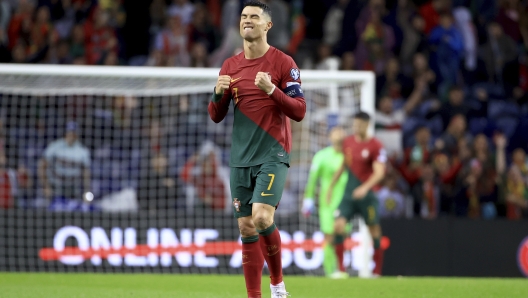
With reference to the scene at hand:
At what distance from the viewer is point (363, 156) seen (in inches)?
465

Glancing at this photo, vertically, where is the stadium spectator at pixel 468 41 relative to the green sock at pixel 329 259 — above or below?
above

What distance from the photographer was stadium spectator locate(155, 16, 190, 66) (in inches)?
636

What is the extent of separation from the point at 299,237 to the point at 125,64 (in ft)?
18.2

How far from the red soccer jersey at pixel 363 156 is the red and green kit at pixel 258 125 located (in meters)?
5.10

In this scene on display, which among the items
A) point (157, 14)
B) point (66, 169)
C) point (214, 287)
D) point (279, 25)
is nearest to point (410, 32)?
point (279, 25)

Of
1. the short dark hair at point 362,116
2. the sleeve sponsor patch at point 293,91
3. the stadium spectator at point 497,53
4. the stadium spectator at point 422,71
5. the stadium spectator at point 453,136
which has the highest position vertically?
the stadium spectator at point 497,53

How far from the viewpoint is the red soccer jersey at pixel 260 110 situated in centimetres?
664

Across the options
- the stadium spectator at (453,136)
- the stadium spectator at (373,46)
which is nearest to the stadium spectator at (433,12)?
the stadium spectator at (373,46)

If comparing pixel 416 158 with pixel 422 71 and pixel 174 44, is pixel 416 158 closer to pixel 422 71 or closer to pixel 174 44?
pixel 422 71

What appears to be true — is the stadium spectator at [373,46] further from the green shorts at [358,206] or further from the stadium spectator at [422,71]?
the green shorts at [358,206]

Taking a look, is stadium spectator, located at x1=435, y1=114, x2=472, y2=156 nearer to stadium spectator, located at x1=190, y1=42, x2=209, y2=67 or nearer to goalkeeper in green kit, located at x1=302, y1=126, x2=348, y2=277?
goalkeeper in green kit, located at x1=302, y1=126, x2=348, y2=277

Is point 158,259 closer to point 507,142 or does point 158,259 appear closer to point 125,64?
Result: point 125,64

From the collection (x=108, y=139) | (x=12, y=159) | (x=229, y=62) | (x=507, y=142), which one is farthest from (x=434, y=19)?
(x=229, y=62)

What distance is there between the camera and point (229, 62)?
22.7 ft
